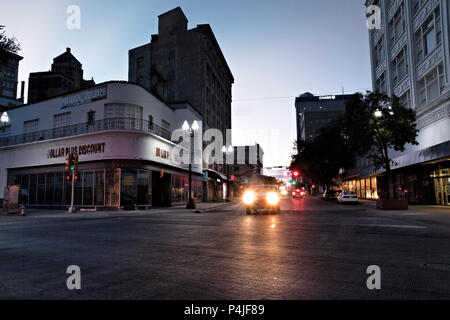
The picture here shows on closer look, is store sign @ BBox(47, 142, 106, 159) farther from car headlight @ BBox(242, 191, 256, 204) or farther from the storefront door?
the storefront door

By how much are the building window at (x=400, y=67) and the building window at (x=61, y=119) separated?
33908 millimetres

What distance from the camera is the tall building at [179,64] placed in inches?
1869

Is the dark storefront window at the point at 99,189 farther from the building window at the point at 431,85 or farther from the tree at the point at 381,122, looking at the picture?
the building window at the point at 431,85

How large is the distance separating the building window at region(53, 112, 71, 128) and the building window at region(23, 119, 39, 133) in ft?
9.94

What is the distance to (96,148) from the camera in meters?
27.0

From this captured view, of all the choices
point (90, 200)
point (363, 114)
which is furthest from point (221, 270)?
point (90, 200)

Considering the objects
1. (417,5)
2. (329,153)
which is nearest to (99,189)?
(417,5)

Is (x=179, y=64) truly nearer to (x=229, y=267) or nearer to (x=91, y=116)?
(x=91, y=116)

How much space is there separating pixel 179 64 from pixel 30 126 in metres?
24.0

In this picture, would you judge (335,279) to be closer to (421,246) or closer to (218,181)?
(421,246)

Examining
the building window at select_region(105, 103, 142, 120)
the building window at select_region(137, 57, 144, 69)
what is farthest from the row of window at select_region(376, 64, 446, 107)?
the building window at select_region(137, 57, 144, 69)

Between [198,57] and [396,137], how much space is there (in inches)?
1313

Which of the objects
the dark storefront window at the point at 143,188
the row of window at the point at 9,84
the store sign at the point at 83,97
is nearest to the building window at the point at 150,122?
the store sign at the point at 83,97

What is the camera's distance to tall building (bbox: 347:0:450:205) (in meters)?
22.5
